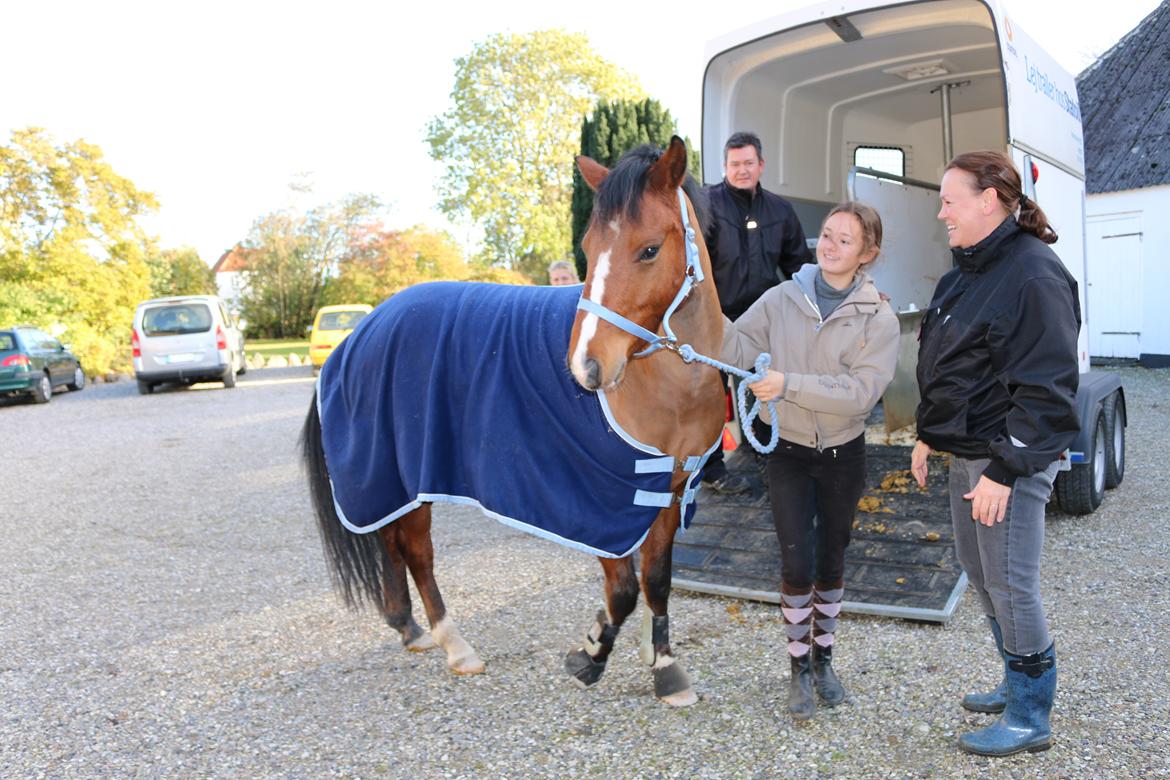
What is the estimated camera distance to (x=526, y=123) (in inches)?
944

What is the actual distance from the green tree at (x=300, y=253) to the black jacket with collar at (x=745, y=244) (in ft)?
93.1

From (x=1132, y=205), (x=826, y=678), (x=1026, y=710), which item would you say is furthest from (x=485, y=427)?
(x=1132, y=205)

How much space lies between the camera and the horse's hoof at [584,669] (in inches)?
112

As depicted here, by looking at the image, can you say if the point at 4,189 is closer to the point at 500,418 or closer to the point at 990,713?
the point at 500,418

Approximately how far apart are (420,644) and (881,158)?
18.4ft

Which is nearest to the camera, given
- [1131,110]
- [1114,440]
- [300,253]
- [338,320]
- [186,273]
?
[1114,440]

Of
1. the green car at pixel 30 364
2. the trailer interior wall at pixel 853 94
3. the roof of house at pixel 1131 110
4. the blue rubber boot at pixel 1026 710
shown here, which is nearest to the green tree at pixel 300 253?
the green car at pixel 30 364

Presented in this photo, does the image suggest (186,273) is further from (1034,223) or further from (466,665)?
(1034,223)

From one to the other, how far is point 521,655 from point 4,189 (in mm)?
21526

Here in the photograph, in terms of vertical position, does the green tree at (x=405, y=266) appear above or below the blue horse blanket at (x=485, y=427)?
above

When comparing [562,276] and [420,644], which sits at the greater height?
[562,276]

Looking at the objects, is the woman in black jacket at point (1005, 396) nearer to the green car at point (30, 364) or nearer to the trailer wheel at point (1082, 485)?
the trailer wheel at point (1082, 485)

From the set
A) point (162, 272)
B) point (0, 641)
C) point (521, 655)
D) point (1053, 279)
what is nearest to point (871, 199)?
point (1053, 279)

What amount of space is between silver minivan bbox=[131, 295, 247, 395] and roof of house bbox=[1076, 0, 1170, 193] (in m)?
14.8
